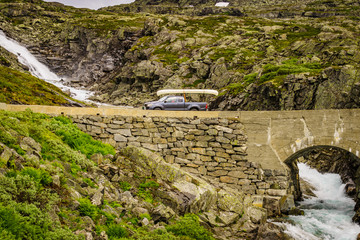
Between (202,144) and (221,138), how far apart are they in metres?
1.09

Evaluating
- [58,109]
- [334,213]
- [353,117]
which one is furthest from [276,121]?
[58,109]

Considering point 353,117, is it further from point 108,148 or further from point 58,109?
point 58,109

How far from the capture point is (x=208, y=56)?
5428cm

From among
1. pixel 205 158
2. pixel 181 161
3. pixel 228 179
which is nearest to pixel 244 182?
pixel 228 179

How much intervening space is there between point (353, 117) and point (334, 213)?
616 cm

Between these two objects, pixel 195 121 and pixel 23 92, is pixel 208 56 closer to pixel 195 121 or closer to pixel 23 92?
pixel 23 92

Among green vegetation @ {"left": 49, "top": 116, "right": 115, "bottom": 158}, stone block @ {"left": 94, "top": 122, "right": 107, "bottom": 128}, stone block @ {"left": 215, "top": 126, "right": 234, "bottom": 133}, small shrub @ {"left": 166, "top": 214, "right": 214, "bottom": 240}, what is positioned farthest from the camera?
stone block @ {"left": 215, "top": 126, "right": 234, "bottom": 133}

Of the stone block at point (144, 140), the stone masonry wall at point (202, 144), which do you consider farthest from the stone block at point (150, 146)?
the stone block at point (144, 140)

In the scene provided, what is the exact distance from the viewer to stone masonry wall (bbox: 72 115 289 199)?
15.6 meters

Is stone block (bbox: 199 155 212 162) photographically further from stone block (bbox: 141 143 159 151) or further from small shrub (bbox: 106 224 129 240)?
small shrub (bbox: 106 224 129 240)

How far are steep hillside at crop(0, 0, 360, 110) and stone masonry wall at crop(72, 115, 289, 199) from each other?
14199 mm

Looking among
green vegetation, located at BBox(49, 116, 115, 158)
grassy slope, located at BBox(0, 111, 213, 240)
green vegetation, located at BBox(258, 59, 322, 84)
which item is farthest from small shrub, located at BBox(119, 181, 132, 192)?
green vegetation, located at BBox(258, 59, 322, 84)

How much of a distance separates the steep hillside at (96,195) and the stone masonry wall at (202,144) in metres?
1.05

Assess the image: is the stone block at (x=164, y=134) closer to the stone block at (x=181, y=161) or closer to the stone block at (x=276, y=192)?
the stone block at (x=181, y=161)
